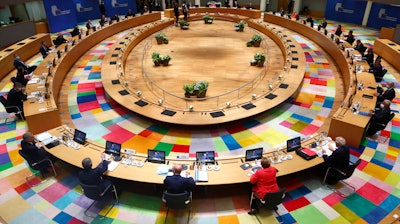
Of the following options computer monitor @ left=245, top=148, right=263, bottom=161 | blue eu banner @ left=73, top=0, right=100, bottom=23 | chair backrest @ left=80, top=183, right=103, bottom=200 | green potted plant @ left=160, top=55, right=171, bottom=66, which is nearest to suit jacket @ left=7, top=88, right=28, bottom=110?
chair backrest @ left=80, top=183, right=103, bottom=200

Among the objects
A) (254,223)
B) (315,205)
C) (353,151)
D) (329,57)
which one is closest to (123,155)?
(254,223)

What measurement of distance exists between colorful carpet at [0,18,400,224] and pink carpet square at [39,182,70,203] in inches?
0.9

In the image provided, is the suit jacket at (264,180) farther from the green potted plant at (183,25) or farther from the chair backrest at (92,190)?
the green potted plant at (183,25)

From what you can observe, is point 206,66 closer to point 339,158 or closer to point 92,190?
point 339,158

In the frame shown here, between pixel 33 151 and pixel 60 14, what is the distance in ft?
60.7

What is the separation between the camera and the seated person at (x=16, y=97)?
995 centimetres

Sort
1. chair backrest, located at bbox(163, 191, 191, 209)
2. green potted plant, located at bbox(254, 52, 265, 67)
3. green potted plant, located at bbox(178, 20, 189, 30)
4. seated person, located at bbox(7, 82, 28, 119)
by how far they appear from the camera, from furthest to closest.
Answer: green potted plant, located at bbox(178, 20, 189, 30) < green potted plant, located at bbox(254, 52, 265, 67) < seated person, located at bbox(7, 82, 28, 119) < chair backrest, located at bbox(163, 191, 191, 209)

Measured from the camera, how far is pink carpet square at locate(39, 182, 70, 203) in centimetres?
722

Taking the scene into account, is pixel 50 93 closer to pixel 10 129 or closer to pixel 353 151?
pixel 10 129

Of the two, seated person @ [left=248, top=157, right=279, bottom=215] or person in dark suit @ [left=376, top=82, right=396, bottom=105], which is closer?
seated person @ [left=248, top=157, right=279, bottom=215]

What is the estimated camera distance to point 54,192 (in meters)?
7.41

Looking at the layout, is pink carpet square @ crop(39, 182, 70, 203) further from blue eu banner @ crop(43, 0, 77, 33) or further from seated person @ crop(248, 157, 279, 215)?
blue eu banner @ crop(43, 0, 77, 33)

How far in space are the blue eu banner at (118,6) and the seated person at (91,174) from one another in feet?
77.9

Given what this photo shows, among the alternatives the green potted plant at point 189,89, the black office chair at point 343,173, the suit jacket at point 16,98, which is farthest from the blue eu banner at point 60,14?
the black office chair at point 343,173
